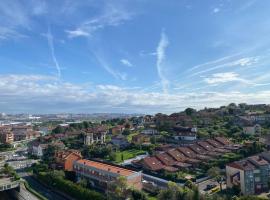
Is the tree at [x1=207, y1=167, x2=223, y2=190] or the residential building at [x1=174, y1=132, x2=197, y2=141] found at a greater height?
the residential building at [x1=174, y1=132, x2=197, y2=141]

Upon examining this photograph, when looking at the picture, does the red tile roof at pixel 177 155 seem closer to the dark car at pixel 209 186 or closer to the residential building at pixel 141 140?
the dark car at pixel 209 186

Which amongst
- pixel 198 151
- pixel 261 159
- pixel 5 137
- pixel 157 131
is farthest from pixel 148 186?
pixel 5 137

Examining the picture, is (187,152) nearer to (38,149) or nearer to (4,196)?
(4,196)

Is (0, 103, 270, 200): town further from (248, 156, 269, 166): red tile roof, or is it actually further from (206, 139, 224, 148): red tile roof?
(206, 139, 224, 148): red tile roof

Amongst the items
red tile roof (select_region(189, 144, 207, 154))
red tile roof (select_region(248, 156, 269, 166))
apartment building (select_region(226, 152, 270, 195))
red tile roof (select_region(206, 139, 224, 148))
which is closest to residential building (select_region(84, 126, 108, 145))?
red tile roof (select_region(189, 144, 207, 154))

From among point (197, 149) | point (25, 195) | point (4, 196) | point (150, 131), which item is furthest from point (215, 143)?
point (4, 196)

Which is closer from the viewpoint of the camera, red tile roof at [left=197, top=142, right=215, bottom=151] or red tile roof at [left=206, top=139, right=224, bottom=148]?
red tile roof at [left=197, top=142, right=215, bottom=151]
